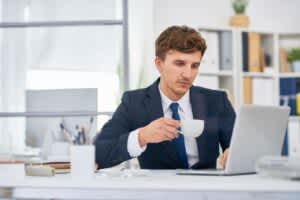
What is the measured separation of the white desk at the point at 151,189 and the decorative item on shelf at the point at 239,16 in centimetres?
341

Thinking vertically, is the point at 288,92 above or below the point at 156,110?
below

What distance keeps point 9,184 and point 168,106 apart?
1.03 m

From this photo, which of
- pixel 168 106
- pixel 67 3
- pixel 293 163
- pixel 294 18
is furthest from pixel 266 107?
pixel 294 18

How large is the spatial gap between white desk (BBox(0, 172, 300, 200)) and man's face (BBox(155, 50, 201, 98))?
98 cm

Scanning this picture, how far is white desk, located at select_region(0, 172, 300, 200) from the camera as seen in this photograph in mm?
1306

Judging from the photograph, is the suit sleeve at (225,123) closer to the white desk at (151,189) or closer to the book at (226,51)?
the white desk at (151,189)

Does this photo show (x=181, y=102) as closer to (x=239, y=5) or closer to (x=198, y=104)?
(x=198, y=104)

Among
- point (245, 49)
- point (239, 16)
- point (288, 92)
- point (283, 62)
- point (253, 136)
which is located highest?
point (239, 16)

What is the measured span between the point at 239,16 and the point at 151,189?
3626mm

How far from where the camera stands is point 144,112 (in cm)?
238

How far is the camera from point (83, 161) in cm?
160

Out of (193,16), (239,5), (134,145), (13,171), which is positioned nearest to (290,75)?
(239,5)

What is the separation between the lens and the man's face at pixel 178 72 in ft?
7.93

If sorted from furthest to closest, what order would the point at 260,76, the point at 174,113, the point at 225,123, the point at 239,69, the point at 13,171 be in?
the point at 260,76 → the point at 239,69 → the point at 225,123 → the point at 174,113 → the point at 13,171
